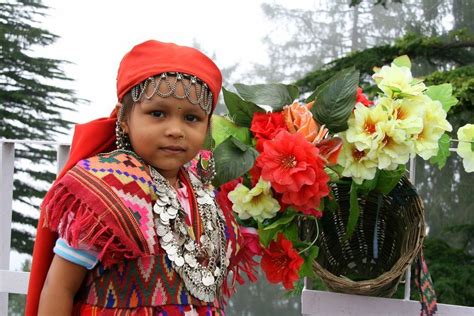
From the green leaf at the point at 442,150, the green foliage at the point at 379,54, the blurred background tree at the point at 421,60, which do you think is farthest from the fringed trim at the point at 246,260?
the green foliage at the point at 379,54

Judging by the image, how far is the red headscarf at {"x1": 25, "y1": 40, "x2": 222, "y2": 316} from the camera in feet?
3.85

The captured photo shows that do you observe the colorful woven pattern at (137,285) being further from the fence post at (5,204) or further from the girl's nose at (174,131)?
the fence post at (5,204)

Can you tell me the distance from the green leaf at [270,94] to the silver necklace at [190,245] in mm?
260

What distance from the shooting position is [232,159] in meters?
1.30

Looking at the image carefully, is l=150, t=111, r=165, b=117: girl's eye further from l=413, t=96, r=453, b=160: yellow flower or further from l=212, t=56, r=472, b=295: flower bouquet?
l=413, t=96, r=453, b=160: yellow flower

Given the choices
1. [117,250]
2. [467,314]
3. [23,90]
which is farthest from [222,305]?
[23,90]

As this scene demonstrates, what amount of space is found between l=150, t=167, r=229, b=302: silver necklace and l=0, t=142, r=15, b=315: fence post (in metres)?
1.12

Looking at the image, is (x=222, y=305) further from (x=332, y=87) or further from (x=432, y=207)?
(x=432, y=207)

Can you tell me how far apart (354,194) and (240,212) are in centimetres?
27

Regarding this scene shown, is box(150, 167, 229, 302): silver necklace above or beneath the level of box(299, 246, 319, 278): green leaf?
above

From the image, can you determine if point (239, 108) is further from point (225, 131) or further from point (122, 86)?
point (122, 86)

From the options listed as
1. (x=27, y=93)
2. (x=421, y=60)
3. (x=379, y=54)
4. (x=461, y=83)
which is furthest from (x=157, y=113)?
(x=27, y=93)

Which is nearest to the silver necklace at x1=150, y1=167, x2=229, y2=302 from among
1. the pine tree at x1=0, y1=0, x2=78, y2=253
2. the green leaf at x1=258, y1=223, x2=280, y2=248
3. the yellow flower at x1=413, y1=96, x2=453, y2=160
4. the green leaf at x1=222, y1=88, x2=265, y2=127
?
the green leaf at x1=258, y1=223, x2=280, y2=248

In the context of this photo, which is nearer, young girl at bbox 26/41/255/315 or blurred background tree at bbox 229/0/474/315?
young girl at bbox 26/41/255/315
